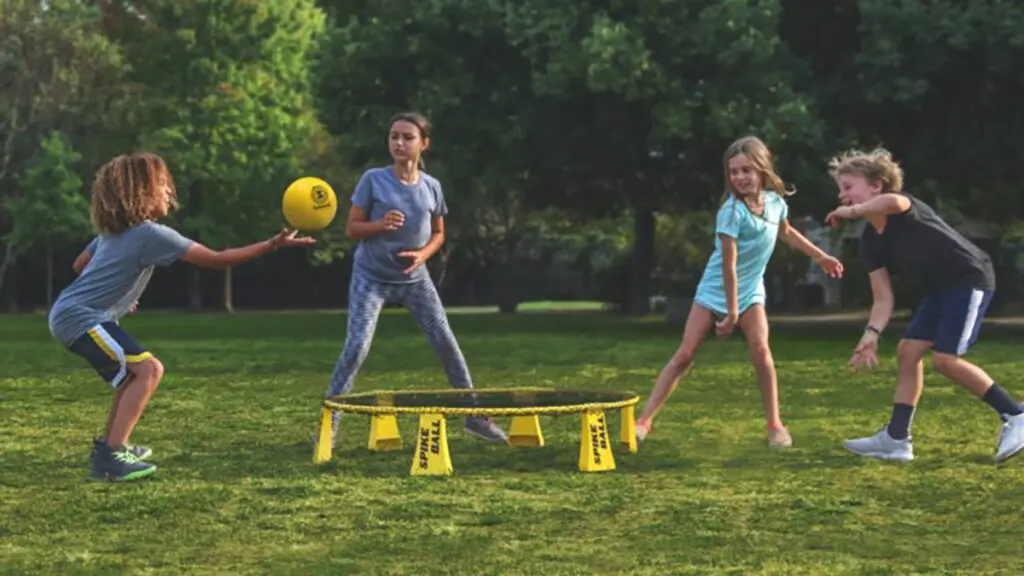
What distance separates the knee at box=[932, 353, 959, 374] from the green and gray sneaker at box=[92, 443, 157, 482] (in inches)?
173

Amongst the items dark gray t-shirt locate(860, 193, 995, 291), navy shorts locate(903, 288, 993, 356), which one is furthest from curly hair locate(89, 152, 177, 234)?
navy shorts locate(903, 288, 993, 356)

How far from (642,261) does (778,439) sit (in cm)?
2746

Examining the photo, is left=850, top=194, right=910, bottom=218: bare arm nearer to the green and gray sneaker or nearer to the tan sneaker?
the tan sneaker

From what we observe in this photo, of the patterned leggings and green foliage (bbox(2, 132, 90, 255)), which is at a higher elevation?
green foliage (bbox(2, 132, 90, 255))

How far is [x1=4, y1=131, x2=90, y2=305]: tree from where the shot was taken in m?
44.9

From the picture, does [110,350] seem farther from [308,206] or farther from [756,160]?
[756,160]

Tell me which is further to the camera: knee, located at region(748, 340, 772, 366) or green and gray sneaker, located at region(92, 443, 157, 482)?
knee, located at region(748, 340, 772, 366)

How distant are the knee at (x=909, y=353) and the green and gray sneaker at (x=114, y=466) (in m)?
4.25

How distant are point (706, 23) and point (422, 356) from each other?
7388 mm

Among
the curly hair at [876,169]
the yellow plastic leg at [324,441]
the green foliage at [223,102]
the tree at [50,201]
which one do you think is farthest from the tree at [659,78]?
the tree at [50,201]

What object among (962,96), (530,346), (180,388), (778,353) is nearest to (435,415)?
(180,388)

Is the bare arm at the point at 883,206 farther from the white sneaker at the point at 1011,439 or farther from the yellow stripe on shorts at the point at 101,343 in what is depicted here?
the yellow stripe on shorts at the point at 101,343

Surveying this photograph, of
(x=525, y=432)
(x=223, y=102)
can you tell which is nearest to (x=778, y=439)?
(x=525, y=432)

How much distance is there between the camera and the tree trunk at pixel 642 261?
35.1 m
